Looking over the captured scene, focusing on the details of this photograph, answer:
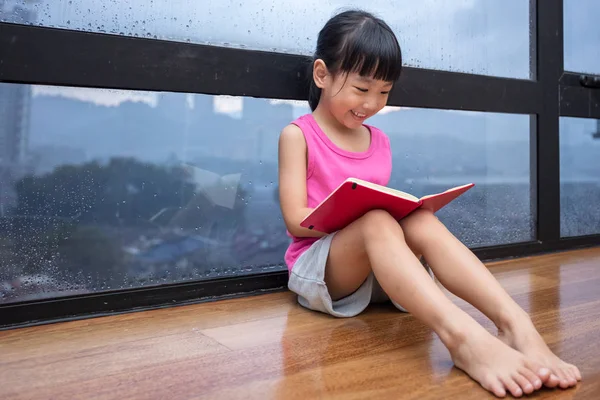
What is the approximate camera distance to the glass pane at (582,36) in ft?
6.13

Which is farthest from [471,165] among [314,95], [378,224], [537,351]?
[537,351]

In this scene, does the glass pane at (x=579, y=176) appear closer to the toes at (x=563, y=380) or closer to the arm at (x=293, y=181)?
the arm at (x=293, y=181)

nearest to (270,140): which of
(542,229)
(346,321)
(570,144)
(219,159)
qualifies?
(219,159)

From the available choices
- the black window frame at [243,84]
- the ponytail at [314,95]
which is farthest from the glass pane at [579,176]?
the ponytail at [314,95]

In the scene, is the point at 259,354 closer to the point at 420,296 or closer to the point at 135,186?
the point at 420,296

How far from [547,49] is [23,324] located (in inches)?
67.9

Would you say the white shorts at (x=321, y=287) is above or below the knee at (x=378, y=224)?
below

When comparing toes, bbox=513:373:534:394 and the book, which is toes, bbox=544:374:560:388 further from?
the book

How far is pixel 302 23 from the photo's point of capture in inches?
53.7

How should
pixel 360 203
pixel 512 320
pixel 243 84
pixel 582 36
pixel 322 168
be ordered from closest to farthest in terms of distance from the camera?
pixel 512 320 → pixel 360 203 → pixel 322 168 → pixel 243 84 → pixel 582 36

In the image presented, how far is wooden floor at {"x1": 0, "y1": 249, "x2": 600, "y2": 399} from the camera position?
688 millimetres

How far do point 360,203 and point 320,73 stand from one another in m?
0.39

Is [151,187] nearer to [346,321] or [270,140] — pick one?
[270,140]

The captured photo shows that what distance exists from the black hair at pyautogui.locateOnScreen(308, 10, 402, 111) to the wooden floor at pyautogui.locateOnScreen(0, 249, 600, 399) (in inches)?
19.6
